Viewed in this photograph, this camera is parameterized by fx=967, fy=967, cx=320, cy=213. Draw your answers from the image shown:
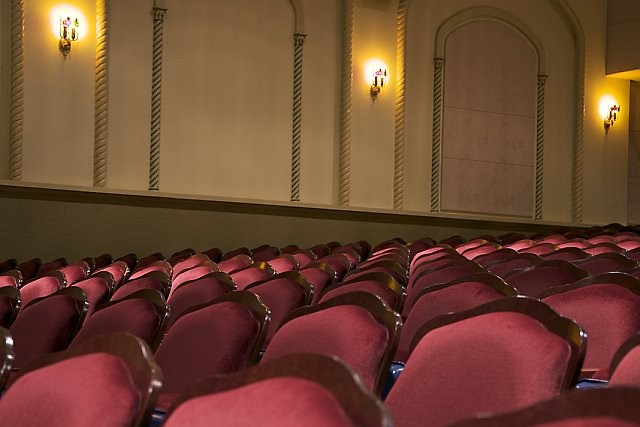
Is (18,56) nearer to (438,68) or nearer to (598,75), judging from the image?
(438,68)

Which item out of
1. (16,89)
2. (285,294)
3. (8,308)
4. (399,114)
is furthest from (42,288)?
(399,114)

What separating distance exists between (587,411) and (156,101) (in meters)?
8.25

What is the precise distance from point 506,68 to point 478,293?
8742mm

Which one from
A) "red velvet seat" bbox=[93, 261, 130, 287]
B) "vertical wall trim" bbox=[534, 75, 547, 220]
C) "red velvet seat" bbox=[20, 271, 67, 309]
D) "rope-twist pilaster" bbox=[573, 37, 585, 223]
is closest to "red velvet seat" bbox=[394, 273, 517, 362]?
"red velvet seat" bbox=[20, 271, 67, 309]

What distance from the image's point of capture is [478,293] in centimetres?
263

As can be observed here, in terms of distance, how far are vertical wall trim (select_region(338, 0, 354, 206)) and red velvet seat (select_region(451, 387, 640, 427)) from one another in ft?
29.1


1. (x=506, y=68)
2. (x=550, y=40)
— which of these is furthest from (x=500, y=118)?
(x=550, y=40)

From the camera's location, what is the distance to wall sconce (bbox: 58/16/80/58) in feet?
27.5

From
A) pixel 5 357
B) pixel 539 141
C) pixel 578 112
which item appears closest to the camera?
pixel 5 357

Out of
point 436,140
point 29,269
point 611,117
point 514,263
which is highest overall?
point 611,117

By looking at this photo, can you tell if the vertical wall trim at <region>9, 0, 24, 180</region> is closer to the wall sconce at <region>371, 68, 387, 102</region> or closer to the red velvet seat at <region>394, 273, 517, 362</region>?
the wall sconce at <region>371, 68, 387, 102</region>

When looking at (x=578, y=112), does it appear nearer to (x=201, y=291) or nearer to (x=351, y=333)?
(x=201, y=291)

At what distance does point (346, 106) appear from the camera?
32.1 feet

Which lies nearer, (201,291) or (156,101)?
(201,291)
